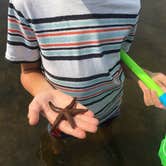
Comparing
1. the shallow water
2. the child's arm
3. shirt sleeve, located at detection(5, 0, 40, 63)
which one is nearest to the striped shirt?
shirt sleeve, located at detection(5, 0, 40, 63)

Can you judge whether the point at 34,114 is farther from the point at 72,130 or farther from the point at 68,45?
the point at 68,45

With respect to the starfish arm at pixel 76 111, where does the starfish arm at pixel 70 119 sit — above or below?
below

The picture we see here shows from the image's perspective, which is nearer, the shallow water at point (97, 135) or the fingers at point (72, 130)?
the fingers at point (72, 130)

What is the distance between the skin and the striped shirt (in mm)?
62

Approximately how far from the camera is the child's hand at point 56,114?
918 millimetres

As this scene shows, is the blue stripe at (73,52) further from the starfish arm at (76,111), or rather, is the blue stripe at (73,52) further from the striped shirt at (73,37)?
the starfish arm at (76,111)

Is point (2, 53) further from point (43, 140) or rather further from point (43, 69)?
point (43, 69)

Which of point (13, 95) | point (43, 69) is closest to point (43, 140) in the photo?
point (13, 95)

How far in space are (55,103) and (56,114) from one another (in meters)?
0.06

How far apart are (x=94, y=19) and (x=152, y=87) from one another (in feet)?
1.02

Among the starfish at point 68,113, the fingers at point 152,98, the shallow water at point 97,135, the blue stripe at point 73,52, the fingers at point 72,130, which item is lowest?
the shallow water at point 97,135

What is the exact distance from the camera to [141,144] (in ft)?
6.98

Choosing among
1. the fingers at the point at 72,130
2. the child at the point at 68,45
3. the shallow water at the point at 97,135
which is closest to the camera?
the fingers at the point at 72,130

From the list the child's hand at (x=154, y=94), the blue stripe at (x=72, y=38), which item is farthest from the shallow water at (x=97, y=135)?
the blue stripe at (x=72, y=38)
